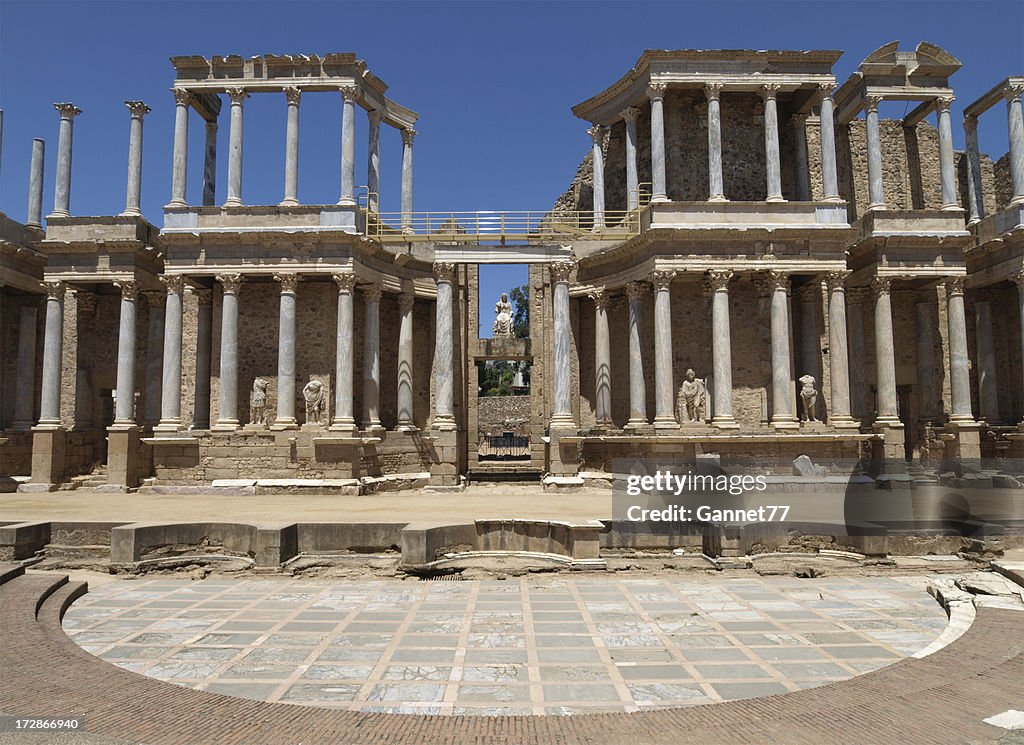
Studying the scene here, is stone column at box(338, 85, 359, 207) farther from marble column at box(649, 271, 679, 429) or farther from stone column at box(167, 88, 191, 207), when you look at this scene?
marble column at box(649, 271, 679, 429)

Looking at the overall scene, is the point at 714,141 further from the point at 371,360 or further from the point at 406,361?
the point at 371,360

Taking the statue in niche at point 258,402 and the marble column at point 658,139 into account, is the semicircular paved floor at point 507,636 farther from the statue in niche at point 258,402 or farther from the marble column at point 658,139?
the marble column at point 658,139

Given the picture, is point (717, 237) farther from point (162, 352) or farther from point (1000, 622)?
point (162, 352)

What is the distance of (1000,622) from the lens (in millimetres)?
7582

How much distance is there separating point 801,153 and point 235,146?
21.6 metres

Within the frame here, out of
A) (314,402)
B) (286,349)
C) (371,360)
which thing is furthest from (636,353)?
(286,349)

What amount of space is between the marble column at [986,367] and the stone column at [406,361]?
72.2 feet

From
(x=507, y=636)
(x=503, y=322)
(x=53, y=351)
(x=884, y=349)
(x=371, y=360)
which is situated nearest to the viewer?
(x=507, y=636)

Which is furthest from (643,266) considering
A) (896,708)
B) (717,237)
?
(896,708)

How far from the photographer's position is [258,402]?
75.6 feet

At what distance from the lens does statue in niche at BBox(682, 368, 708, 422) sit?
22375mm

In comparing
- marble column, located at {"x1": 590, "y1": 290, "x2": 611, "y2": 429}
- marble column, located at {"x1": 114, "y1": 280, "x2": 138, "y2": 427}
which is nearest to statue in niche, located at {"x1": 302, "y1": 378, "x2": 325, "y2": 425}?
marble column, located at {"x1": 114, "y1": 280, "x2": 138, "y2": 427}

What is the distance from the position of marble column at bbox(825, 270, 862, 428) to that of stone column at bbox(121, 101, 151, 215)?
25.3 m

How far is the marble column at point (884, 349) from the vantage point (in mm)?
24125
